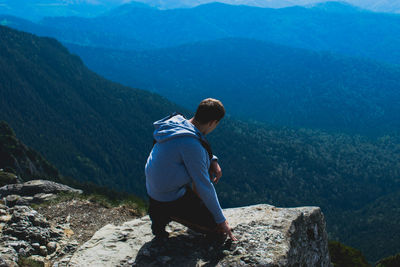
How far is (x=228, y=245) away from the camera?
7305 mm

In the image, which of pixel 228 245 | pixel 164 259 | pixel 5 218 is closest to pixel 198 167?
pixel 228 245

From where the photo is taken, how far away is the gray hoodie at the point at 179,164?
6.50 m

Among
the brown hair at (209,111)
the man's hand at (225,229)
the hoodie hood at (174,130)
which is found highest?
the brown hair at (209,111)

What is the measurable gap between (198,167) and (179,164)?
429 millimetres

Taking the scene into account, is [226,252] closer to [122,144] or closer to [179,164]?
[179,164]

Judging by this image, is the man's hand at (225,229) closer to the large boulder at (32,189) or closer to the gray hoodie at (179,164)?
the gray hoodie at (179,164)

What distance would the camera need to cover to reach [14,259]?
8000 mm

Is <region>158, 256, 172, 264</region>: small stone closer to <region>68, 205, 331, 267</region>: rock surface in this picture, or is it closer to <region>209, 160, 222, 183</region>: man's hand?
<region>68, 205, 331, 267</region>: rock surface

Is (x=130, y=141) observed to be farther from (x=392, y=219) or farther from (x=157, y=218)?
(x=157, y=218)

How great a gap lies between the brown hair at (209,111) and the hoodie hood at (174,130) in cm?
25

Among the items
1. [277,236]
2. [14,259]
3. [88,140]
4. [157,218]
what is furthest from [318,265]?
[88,140]

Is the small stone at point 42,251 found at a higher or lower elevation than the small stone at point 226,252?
lower

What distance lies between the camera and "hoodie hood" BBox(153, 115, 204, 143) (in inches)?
257

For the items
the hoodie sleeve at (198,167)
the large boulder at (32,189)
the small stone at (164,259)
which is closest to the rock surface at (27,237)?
the small stone at (164,259)
